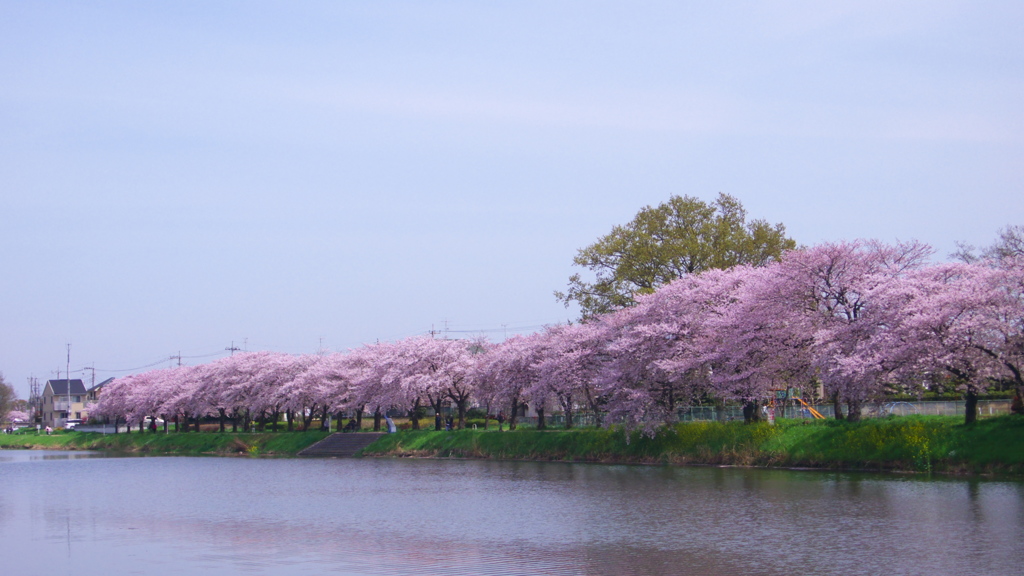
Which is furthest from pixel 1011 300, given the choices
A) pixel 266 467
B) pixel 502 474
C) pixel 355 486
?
pixel 266 467

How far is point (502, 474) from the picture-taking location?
3941 cm

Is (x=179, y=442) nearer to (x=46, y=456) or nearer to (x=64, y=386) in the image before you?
(x=46, y=456)

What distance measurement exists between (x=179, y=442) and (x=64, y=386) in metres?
75.2

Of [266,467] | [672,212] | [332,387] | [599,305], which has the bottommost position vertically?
[266,467]

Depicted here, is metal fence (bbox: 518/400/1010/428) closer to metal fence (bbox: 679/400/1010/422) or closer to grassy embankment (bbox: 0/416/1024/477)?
metal fence (bbox: 679/400/1010/422)

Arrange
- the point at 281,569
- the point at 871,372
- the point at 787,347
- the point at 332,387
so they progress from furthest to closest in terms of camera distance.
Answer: the point at 332,387 < the point at 787,347 < the point at 871,372 < the point at 281,569

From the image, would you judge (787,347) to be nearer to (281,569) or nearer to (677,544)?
(677,544)

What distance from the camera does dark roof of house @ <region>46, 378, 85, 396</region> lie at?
13612 cm

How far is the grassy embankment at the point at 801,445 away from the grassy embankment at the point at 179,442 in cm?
1707

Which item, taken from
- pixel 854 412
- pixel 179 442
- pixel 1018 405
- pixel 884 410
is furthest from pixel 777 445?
pixel 179 442

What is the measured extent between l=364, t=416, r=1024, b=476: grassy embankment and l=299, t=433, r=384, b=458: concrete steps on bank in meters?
9.73

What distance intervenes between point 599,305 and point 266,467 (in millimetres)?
23034

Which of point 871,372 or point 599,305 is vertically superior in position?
point 599,305

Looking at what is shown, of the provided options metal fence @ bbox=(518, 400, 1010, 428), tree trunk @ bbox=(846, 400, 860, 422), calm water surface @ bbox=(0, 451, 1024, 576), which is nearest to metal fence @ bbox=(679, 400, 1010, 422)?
metal fence @ bbox=(518, 400, 1010, 428)
